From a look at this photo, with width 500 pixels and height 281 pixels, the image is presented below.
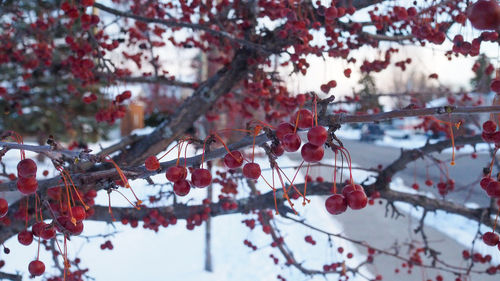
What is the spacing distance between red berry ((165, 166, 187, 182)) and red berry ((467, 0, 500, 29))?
79 centimetres

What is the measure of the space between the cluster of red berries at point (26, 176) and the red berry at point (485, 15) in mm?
1114

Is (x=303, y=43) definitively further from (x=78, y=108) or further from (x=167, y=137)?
(x=78, y=108)

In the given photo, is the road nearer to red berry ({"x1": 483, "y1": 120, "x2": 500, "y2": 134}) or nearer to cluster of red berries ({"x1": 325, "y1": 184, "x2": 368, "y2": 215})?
red berry ({"x1": 483, "y1": 120, "x2": 500, "y2": 134})

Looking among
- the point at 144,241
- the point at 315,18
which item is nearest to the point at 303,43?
the point at 315,18

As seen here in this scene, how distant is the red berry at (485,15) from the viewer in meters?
0.62

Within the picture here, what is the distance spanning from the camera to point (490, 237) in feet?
3.71

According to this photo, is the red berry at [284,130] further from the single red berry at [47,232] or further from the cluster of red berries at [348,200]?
the single red berry at [47,232]

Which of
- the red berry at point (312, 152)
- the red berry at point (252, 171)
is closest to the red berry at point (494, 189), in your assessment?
the red berry at point (312, 152)

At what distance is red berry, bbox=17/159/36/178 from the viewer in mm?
940

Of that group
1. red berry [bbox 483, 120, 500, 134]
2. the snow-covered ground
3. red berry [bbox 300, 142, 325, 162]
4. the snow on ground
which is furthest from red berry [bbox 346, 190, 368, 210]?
the snow-covered ground

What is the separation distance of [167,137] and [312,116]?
1.92 m

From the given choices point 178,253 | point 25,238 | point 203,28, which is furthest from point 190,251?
point 25,238

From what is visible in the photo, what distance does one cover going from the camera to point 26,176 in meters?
0.96

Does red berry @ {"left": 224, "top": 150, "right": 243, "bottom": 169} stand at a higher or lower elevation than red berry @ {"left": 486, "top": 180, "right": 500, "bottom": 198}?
higher
